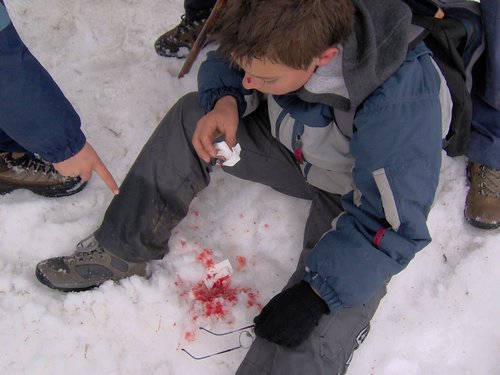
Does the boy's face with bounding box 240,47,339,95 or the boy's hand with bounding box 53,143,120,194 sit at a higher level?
the boy's face with bounding box 240,47,339,95

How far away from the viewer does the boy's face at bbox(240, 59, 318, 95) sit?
1369 millimetres

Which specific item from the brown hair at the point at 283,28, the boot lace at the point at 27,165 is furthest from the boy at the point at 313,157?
the boot lace at the point at 27,165

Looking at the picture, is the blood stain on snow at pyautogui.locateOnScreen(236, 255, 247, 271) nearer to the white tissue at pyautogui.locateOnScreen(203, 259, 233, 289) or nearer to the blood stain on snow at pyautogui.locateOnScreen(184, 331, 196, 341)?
the white tissue at pyautogui.locateOnScreen(203, 259, 233, 289)

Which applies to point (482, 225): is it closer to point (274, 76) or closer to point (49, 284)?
point (274, 76)

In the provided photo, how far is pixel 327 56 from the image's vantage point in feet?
4.55

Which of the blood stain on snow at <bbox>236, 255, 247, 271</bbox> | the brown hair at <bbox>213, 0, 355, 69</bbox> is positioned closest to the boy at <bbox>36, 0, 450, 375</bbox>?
the brown hair at <bbox>213, 0, 355, 69</bbox>

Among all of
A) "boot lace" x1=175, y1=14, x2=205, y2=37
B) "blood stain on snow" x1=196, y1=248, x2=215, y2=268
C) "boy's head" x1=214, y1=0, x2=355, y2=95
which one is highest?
"boy's head" x1=214, y1=0, x2=355, y2=95

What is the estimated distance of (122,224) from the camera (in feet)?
5.88

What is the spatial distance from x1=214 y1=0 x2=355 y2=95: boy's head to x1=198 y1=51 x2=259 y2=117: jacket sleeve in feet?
1.17

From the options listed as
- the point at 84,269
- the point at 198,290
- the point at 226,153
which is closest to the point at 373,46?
the point at 226,153

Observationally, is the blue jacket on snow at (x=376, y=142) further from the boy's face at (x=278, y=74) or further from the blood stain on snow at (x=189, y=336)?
the blood stain on snow at (x=189, y=336)

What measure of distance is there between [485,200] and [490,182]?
0.08 meters

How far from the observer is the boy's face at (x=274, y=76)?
1369 millimetres

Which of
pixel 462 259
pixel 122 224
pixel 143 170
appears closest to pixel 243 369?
pixel 122 224
